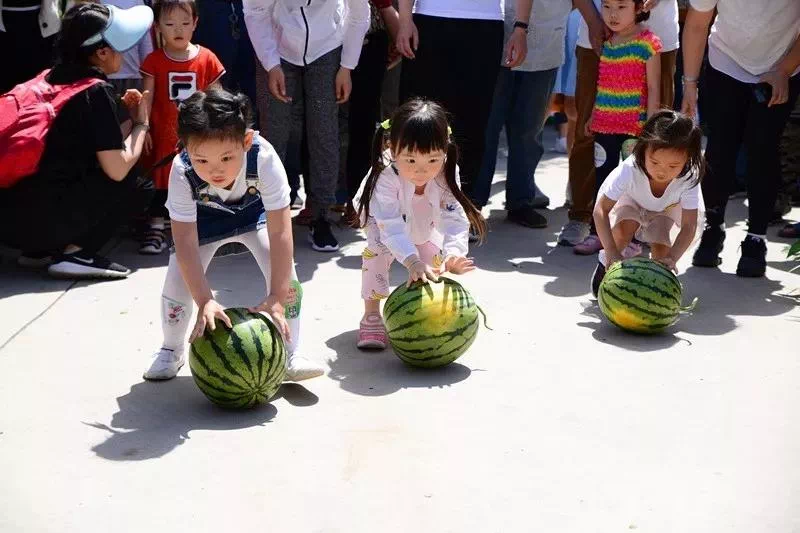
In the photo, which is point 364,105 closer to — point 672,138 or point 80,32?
point 80,32

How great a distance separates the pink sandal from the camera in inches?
190

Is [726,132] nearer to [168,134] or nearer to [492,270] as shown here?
[492,270]

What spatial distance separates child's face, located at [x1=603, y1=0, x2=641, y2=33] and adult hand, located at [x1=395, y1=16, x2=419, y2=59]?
3.68ft

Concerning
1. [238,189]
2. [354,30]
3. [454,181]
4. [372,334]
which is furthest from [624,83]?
[238,189]

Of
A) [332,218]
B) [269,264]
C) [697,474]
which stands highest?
[269,264]

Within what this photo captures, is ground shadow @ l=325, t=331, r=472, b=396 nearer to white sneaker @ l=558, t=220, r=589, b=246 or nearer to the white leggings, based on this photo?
the white leggings

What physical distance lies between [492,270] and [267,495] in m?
3.06

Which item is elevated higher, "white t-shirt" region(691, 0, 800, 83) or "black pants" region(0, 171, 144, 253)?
"white t-shirt" region(691, 0, 800, 83)

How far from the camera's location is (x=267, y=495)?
134 inches

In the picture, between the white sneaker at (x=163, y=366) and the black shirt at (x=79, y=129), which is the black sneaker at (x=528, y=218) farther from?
the white sneaker at (x=163, y=366)

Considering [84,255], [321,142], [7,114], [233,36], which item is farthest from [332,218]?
[7,114]

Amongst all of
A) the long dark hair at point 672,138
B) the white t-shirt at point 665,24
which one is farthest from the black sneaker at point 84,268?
the white t-shirt at point 665,24

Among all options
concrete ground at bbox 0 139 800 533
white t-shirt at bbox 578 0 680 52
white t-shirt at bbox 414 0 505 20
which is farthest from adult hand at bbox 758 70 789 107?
white t-shirt at bbox 414 0 505 20

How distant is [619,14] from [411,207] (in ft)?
7.07
